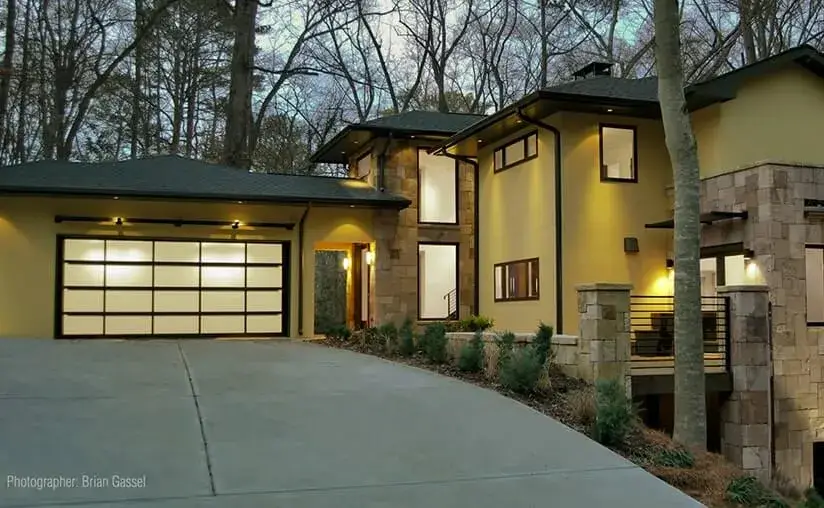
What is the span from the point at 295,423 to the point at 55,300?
33.8ft

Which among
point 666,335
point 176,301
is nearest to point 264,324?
point 176,301

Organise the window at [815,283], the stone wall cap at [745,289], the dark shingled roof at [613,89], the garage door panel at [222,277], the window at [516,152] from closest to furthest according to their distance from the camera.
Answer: the stone wall cap at [745,289] < the window at [815,283] < the dark shingled roof at [613,89] < the window at [516,152] < the garage door panel at [222,277]

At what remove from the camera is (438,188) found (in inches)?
744

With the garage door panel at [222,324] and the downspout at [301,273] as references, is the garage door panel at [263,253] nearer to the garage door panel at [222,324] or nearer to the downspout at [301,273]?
the downspout at [301,273]

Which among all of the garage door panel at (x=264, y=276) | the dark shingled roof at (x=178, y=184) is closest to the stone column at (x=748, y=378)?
the dark shingled roof at (x=178, y=184)

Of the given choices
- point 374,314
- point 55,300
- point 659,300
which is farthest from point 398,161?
point 55,300

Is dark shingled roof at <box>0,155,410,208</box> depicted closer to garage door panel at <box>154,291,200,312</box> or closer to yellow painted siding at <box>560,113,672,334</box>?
garage door panel at <box>154,291,200,312</box>

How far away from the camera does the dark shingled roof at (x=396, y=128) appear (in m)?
17.7

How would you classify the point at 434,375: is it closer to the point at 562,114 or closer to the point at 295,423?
the point at 295,423

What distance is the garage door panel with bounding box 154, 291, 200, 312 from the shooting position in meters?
16.4

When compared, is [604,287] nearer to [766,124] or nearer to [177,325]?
[766,124]

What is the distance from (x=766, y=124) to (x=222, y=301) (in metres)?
11.7

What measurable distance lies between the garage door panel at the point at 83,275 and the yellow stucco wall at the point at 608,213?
384 inches

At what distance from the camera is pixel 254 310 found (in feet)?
55.7
